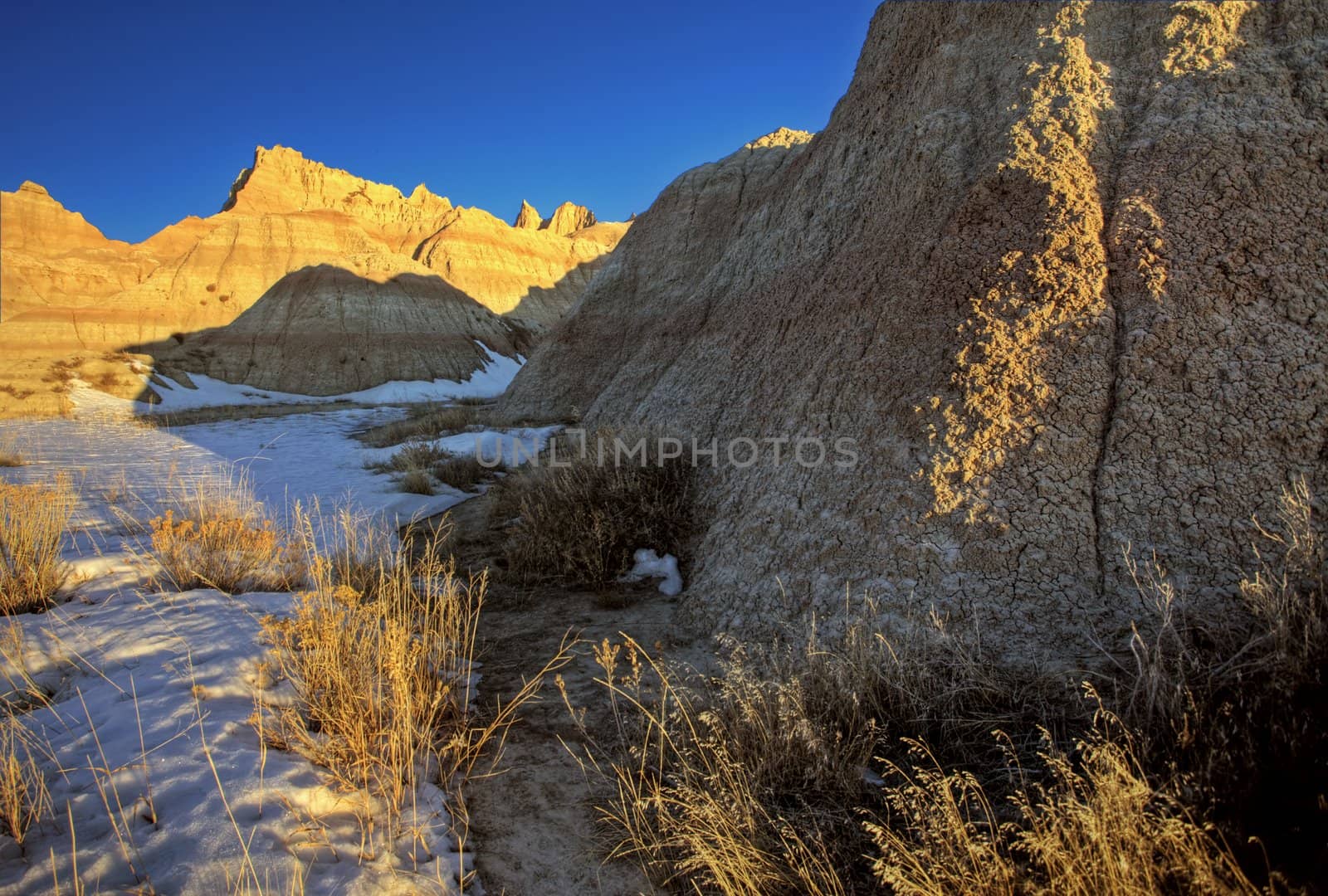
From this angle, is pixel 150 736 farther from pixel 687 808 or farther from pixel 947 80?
pixel 947 80

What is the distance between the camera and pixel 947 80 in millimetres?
4734

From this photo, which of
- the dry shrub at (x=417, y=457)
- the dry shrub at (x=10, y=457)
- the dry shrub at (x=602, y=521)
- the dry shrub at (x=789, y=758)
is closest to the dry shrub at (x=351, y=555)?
the dry shrub at (x=602, y=521)

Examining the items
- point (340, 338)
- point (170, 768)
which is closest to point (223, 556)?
point (170, 768)

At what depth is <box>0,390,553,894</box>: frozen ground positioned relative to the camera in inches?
69.9

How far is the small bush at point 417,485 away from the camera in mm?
7500

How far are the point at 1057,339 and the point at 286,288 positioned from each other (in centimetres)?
3649

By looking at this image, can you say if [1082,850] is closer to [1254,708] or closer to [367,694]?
[1254,708]

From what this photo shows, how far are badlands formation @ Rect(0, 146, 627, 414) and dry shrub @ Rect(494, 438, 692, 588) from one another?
65.2ft

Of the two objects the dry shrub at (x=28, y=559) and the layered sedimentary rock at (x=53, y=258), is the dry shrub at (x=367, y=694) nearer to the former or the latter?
the dry shrub at (x=28, y=559)

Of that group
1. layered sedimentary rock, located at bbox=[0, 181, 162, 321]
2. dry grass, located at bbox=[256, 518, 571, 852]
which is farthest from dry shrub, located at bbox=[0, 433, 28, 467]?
layered sedimentary rock, located at bbox=[0, 181, 162, 321]

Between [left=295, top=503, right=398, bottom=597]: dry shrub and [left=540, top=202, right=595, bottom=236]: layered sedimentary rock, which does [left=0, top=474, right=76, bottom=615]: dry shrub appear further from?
[left=540, top=202, right=595, bottom=236]: layered sedimentary rock

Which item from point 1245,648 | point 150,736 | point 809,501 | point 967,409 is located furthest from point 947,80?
point 150,736

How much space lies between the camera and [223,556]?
4262mm

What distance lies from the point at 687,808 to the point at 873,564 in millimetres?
1647
